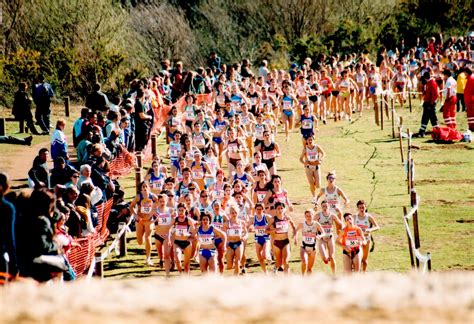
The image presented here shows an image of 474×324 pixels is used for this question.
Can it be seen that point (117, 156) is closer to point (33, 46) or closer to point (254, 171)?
point (254, 171)

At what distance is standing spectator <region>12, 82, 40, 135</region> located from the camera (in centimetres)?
2728

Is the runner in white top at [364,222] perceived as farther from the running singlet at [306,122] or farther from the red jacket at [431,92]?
the red jacket at [431,92]

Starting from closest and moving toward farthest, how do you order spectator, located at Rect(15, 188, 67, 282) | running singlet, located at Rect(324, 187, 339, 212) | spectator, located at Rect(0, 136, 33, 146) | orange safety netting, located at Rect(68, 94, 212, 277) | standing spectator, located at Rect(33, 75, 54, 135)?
1. spectator, located at Rect(15, 188, 67, 282)
2. orange safety netting, located at Rect(68, 94, 212, 277)
3. running singlet, located at Rect(324, 187, 339, 212)
4. spectator, located at Rect(0, 136, 33, 146)
5. standing spectator, located at Rect(33, 75, 54, 135)

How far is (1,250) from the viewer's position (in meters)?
9.06

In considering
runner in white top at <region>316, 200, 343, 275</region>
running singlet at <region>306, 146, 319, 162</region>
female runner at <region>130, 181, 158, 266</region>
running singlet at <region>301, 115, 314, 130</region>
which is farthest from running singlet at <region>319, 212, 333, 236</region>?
running singlet at <region>301, 115, 314, 130</region>

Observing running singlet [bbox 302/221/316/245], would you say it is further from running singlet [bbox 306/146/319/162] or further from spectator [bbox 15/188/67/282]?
spectator [bbox 15/188/67/282]

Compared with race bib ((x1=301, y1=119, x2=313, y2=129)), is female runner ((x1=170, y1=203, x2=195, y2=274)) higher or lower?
lower

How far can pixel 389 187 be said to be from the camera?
22.9 metres

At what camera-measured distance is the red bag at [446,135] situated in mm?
28078

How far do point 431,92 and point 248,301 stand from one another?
20.8 metres

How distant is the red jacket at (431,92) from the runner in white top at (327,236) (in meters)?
11.9

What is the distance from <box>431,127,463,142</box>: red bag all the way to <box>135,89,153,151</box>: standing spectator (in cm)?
913

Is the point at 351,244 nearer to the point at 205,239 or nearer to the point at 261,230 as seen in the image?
the point at 261,230

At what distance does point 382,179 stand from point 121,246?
8.66 meters
